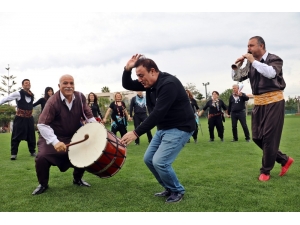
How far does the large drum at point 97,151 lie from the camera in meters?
4.29

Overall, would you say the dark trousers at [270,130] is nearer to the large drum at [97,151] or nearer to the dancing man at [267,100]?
the dancing man at [267,100]

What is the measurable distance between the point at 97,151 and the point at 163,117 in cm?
102

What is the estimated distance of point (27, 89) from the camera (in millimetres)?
8469

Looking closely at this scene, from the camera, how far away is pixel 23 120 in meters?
8.77

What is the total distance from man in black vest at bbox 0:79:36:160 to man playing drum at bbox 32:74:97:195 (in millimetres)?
3856

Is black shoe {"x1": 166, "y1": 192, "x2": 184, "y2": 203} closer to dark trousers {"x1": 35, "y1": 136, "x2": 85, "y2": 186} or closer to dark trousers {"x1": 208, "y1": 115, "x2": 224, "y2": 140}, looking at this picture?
dark trousers {"x1": 35, "y1": 136, "x2": 85, "y2": 186}

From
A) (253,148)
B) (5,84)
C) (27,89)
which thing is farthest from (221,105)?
(5,84)

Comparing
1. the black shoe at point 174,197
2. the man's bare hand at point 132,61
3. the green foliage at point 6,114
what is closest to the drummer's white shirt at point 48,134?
the man's bare hand at point 132,61

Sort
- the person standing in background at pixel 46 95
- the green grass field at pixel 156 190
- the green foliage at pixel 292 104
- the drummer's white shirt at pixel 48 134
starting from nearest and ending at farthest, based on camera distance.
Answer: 1. the green grass field at pixel 156 190
2. the drummer's white shirt at pixel 48 134
3. the person standing in background at pixel 46 95
4. the green foliage at pixel 292 104

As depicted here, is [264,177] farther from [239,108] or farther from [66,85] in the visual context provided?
[239,108]

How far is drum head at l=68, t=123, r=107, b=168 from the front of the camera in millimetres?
4305

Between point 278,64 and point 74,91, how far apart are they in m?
3.25

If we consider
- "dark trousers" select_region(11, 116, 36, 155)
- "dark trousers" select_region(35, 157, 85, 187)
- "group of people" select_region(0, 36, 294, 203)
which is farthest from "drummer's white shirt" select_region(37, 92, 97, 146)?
"dark trousers" select_region(11, 116, 36, 155)

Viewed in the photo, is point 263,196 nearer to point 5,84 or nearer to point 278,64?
point 278,64
